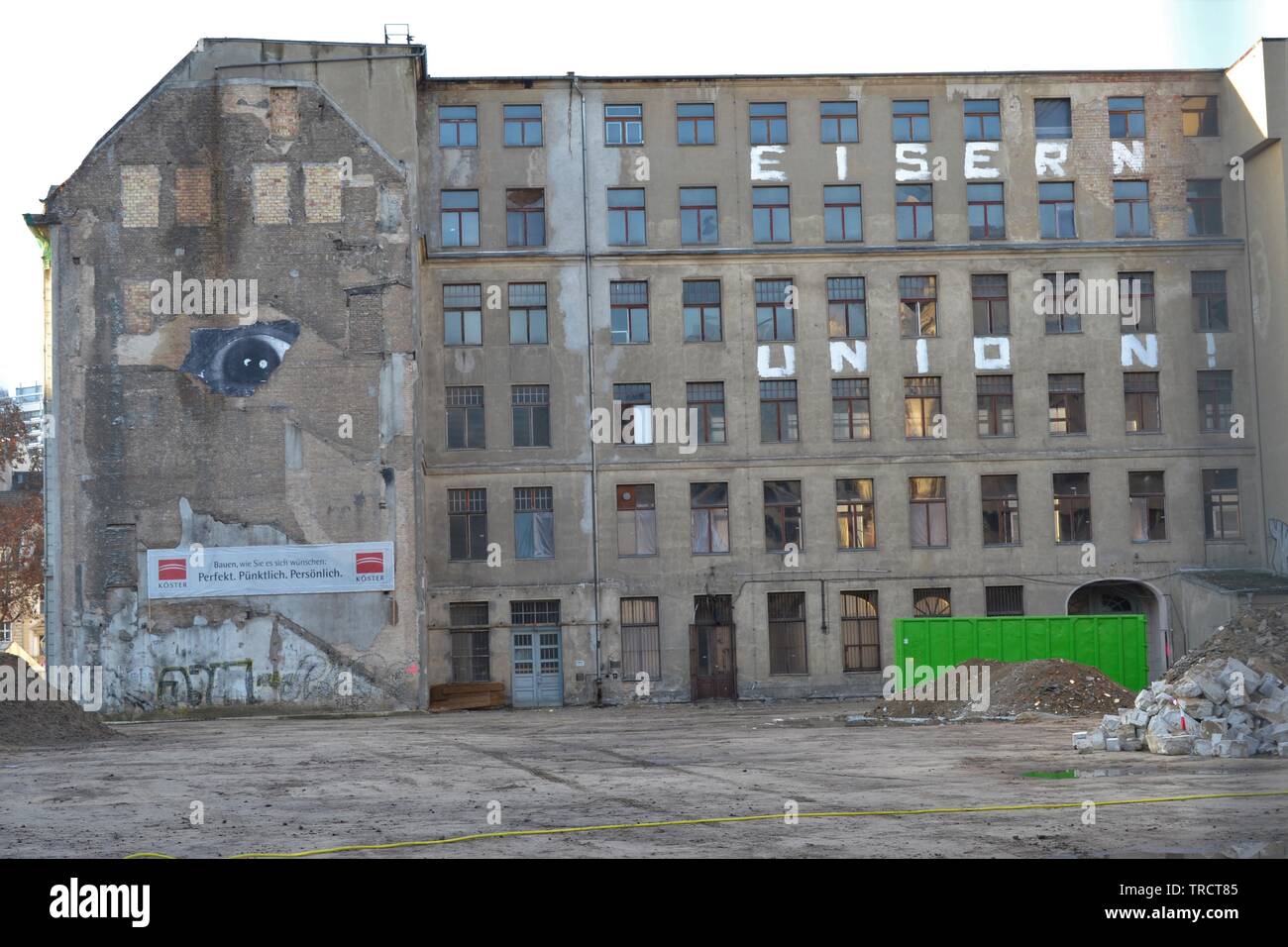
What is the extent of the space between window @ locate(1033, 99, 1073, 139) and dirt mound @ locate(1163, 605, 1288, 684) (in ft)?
63.0

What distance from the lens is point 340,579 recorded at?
36.8 metres

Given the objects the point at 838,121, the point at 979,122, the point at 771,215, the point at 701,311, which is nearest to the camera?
the point at 701,311

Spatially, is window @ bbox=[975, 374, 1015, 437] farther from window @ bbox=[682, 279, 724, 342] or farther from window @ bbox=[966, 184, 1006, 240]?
window @ bbox=[682, 279, 724, 342]

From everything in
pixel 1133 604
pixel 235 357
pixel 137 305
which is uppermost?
pixel 137 305

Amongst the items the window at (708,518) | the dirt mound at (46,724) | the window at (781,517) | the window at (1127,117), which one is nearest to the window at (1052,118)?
the window at (1127,117)

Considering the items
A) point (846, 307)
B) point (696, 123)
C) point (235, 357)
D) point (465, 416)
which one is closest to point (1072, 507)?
point (846, 307)

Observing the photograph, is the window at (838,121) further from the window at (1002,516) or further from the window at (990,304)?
the window at (1002,516)

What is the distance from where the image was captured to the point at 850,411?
41.8m

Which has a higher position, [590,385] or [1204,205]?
[1204,205]

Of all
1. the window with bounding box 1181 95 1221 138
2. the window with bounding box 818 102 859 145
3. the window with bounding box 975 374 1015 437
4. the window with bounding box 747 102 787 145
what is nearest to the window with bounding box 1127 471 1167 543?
the window with bounding box 975 374 1015 437

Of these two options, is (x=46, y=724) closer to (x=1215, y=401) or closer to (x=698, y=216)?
(x=698, y=216)

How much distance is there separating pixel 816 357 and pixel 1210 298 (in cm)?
1178

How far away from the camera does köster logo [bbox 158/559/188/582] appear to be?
36625 millimetres
